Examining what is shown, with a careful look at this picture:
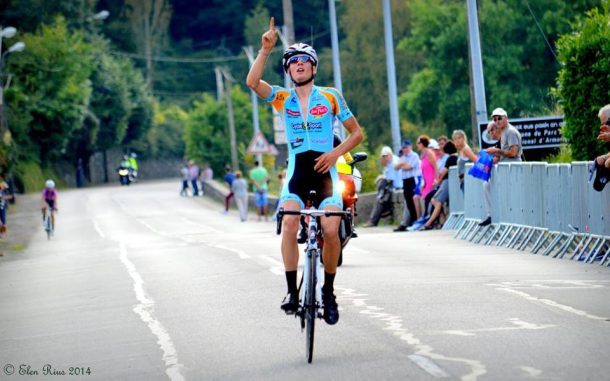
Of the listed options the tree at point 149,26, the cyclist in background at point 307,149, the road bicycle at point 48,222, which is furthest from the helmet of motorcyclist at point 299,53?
the tree at point 149,26

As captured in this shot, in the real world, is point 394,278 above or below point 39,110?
below

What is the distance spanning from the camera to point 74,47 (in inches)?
3679

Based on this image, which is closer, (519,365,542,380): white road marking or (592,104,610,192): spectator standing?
(519,365,542,380): white road marking

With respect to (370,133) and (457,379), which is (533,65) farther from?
(457,379)

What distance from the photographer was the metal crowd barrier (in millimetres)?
18531

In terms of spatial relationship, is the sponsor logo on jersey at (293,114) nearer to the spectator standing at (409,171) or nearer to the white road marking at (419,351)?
the white road marking at (419,351)

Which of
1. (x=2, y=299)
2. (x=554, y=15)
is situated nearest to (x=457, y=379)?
(x=2, y=299)

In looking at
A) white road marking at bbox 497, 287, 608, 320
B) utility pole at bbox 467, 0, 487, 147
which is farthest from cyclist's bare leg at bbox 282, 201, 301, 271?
utility pole at bbox 467, 0, 487, 147

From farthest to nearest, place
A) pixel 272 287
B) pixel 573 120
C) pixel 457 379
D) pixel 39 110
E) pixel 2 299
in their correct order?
pixel 39 110
pixel 573 120
pixel 2 299
pixel 272 287
pixel 457 379

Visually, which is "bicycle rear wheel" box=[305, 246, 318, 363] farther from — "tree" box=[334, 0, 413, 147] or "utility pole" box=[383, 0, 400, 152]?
"tree" box=[334, 0, 413, 147]

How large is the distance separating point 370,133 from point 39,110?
2099 centimetres

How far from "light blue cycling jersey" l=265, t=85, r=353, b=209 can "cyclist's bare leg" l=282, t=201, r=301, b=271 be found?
0.08 metres

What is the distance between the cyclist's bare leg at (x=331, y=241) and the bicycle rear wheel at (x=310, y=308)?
1.35 ft

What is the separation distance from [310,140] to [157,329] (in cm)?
267
